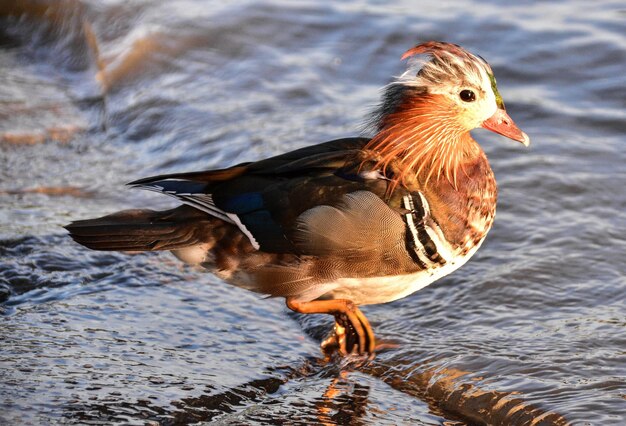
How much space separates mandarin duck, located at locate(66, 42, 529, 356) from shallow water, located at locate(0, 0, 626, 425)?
373mm

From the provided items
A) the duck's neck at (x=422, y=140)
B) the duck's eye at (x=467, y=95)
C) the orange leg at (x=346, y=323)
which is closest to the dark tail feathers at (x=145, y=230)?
the orange leg at (x=346, y=323)

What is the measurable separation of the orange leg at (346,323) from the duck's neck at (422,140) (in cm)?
71

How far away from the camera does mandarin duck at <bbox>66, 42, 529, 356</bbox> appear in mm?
4512

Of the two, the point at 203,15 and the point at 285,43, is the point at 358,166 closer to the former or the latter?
the point at 285,43

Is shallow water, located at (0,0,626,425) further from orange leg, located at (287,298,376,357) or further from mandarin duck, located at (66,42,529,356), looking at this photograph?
mandarin duck, located at (66,42,529,356)

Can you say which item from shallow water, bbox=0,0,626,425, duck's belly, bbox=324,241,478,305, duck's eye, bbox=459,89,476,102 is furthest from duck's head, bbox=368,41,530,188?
shallow water, bbox=0,0,626,425

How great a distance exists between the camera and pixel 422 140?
4828 mm

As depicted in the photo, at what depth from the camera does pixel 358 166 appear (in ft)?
15.1

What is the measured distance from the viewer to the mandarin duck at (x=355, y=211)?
14.8 feet

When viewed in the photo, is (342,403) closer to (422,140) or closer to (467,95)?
(422,140)

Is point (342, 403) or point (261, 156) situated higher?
point (261, 156)

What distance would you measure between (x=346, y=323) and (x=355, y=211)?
2.14ft

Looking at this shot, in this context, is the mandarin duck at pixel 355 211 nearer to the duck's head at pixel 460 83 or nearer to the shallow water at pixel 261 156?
the duck's head at pixel 460 83

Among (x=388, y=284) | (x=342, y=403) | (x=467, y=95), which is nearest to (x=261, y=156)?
Result: (x=467, y=95)
